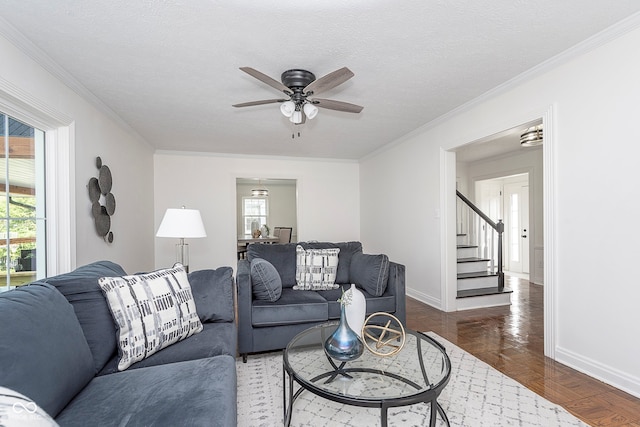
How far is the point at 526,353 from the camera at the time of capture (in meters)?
2.63

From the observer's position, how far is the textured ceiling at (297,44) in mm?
1818

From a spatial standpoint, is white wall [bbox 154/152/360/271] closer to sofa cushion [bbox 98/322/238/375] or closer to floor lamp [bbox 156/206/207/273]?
floor lamp [bbox 156/206/207/273]

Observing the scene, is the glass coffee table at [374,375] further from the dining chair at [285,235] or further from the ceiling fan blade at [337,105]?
the dining chair at [285,235]

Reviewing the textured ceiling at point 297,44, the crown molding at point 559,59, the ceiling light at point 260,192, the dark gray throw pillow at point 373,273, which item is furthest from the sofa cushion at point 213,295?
the ceiling light at point 260,192

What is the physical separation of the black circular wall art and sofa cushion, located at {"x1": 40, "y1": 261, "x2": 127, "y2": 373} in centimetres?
174

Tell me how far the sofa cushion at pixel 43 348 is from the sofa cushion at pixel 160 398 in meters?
0.08

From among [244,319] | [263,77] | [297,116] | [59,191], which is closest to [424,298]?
[244,319]

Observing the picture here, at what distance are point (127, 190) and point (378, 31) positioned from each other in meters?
3.62

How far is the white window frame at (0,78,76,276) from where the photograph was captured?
99.9 inches

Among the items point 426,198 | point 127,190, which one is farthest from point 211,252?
point 426,198

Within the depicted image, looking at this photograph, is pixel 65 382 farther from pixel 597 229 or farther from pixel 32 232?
pixel 597 229

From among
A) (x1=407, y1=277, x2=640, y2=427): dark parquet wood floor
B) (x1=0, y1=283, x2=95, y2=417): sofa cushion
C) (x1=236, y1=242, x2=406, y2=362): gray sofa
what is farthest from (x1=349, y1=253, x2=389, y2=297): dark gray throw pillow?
(x1=0, y1=283, x2=95, y2=417): sofa cushion

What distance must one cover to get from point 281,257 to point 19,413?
264cm

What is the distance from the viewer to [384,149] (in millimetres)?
5227
